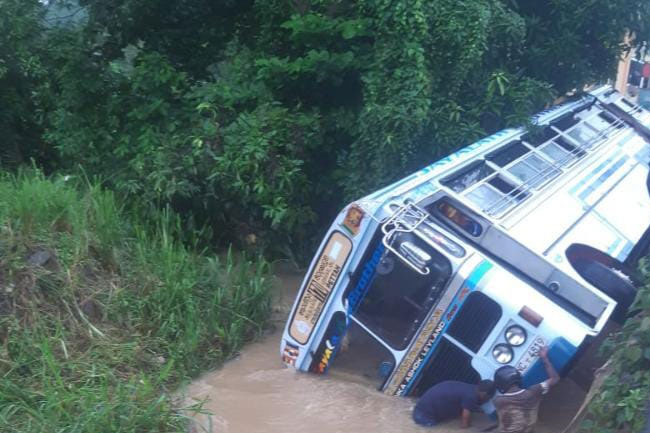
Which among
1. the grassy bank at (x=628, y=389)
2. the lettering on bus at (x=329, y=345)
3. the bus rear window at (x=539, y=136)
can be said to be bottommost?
the lettering on bus at (x=329, y=345)

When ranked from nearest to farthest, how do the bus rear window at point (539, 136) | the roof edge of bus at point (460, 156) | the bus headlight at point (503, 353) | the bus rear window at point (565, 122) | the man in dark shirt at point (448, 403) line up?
the bus headlight at point (503, 353), the man in dark shirt at point (448, 403), the roof edge of bus at point (460, 156), the bus rear window at point (539, 136), the bus rear window at point (565, 122)

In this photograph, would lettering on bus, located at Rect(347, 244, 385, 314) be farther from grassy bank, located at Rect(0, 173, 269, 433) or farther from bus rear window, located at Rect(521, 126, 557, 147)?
bus rear window, located at Rect(521, 126, 557, 147)

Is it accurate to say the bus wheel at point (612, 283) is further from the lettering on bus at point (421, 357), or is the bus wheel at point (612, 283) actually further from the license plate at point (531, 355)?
the lettering on bus at point (421, 357)

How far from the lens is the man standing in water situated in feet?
18.5

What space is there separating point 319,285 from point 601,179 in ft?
10.5

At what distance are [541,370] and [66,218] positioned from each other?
427 cm

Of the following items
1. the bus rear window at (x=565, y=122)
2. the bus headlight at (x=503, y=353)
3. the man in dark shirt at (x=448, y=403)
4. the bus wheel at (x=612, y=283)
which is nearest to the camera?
the bus headlight at (x=503, y=353)

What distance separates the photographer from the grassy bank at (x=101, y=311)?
5.72 meters

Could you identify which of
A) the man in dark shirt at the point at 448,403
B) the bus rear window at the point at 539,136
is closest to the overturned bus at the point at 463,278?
the man in dark shirt at the point at 448,403

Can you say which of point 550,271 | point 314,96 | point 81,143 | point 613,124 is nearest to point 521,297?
point 550,271

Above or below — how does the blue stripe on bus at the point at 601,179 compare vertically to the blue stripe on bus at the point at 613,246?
above

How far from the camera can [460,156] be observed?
7.44m

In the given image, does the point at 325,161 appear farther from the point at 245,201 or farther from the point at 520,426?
the point at 520,426

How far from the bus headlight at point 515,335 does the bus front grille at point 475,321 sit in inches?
4.5
